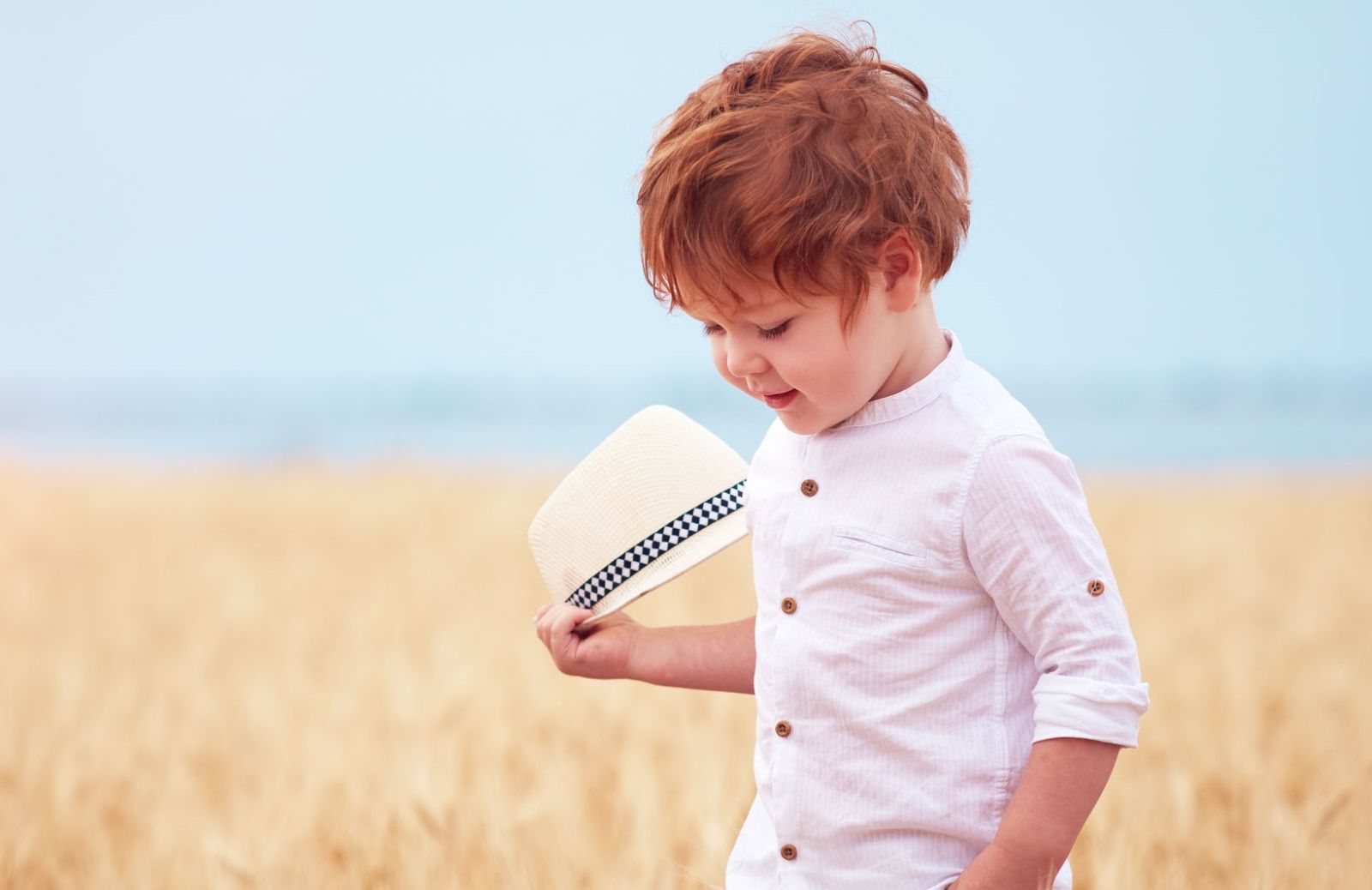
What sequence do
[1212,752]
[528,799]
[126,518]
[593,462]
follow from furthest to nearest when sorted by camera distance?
[126,518] < [1212,752] < [528,799] < [593,462]

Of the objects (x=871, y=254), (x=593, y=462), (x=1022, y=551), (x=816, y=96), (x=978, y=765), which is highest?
(x=816, y=96)

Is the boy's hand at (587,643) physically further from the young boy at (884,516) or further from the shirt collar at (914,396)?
the shirt collar at (914,396)

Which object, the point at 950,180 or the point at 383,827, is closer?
the point at 950,180

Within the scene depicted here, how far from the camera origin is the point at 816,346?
1.39 metres

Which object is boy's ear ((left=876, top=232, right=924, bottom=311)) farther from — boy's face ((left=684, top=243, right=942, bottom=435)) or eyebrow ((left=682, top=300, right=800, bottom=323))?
eyebrow ((left=682, top=300, right=800, bottom=323))

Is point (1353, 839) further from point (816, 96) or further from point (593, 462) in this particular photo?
point (816, 96)

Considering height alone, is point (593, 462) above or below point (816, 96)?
below

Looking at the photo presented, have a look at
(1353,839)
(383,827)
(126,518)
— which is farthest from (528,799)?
(126,518)

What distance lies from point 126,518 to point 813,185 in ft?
20.4

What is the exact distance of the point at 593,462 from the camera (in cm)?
177

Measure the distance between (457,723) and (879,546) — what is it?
191 centimetres

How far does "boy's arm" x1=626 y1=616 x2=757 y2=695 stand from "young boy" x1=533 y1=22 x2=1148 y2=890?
163mm

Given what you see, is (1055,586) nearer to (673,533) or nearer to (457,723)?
(673,533)

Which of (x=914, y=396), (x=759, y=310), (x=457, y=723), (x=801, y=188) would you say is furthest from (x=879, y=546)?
(x=457, y=723)
